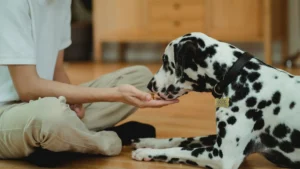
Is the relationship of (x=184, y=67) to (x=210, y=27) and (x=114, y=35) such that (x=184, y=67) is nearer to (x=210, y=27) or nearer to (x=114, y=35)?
(x=210, y=27)

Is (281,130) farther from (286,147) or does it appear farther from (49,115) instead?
(49,115)

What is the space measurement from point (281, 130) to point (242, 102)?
0.53ft

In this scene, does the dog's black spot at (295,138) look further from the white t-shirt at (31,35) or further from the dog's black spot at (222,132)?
the white t-shirt at (31,35)

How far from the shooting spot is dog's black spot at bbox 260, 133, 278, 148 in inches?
67.6

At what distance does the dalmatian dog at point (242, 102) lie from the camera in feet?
5.53

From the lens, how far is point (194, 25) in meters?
5.69

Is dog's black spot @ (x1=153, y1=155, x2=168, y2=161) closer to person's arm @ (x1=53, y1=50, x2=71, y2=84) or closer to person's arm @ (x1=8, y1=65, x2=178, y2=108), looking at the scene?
person's arm @ (x1=8, y1=65, x2=178, y2=108)

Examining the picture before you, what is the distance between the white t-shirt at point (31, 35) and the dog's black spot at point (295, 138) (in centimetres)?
96

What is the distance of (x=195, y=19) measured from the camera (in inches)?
224

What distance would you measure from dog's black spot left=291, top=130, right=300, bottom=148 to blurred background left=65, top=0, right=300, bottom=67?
11.7 ft

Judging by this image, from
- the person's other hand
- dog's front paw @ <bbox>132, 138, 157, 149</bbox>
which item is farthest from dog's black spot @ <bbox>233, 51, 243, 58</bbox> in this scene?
the person's other hand

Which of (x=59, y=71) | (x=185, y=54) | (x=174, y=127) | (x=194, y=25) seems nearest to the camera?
(x=185, y=54)

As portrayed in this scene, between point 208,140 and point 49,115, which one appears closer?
point 49,115

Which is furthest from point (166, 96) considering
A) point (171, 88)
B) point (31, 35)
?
point (31, 35)
